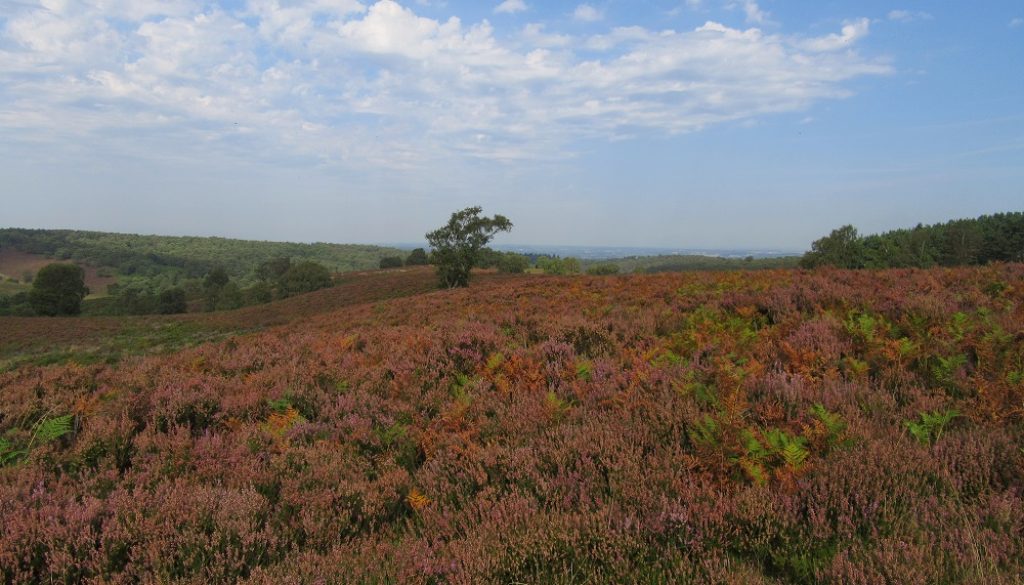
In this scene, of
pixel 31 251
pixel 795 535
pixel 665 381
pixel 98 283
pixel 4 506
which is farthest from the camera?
pixel 31 251

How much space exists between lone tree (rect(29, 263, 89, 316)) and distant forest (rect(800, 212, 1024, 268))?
96.8 meters

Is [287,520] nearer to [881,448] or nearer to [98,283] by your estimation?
[881,448]

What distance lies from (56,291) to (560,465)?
77983 millimetres

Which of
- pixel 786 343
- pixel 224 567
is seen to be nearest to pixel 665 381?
pixel 786 343

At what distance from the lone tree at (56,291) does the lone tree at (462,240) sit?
1976 inches

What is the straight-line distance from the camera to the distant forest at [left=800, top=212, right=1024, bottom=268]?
68.7m

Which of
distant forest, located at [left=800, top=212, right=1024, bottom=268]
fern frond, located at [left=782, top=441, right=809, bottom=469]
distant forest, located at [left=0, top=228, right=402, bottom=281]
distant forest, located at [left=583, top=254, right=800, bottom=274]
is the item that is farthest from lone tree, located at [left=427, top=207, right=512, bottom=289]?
Answer: distant forest, located at [left=0, top=228, right=402, bottom=281]

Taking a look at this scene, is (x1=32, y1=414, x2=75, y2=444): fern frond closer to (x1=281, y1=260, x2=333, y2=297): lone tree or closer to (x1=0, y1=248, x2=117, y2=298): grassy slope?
(x1=281, y1=260, x2=333, y2=297): lone tree

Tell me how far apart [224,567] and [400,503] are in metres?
1.09

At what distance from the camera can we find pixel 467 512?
9.42 ft

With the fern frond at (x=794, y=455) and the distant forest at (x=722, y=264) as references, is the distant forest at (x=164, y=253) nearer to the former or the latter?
the distant forest at (x=722, y=264)

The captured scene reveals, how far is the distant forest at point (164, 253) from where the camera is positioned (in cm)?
13238

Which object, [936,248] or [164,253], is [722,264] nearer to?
[936,248]

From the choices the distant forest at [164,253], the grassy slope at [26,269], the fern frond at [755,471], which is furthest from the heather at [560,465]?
the grassy slope at [26,269]
